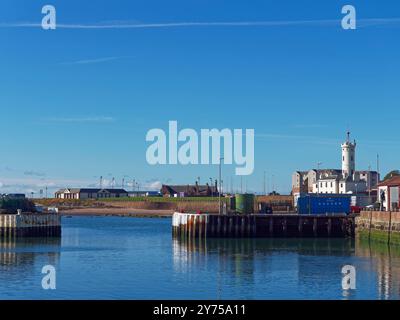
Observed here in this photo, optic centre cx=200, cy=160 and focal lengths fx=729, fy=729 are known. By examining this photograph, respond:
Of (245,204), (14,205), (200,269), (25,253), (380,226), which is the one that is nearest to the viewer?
(200,269)

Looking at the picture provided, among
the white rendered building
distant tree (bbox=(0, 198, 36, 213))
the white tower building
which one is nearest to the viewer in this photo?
distant tree (bbox=(0, 198, 36, 213))

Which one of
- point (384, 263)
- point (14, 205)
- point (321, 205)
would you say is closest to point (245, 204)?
point (321, 205)

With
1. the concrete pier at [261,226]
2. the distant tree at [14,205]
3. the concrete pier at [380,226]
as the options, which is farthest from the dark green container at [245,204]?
the distant tree at [14,205]

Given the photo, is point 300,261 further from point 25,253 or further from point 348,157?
point 348,157

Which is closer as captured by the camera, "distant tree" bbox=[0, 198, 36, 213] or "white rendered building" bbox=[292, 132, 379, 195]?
"distant tree" bbox=[0, 198, 36, 213]

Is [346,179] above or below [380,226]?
above

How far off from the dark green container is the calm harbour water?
47.4ft

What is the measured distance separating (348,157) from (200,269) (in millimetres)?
112627

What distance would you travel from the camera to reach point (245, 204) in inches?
4368

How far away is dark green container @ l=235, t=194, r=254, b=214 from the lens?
11088 cm

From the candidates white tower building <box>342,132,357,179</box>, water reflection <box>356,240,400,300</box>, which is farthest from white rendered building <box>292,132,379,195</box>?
water reflection <box>356,240,400,300</box>

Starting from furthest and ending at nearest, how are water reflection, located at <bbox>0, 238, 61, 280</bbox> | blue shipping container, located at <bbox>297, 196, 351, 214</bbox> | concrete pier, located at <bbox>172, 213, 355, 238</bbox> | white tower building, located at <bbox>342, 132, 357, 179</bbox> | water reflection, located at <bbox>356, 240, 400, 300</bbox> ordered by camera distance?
white tower building, located at <bbox>342, 132, 357, 179</bbox>
blue shipping container, located at <bbox>297, 196, 351, 214</bbox>
concrete pier, located at <bbox>172, 213, 355, 238</bbox>
water reflection, located at <bbox>0, 238, 61, 280</bbox>
water reflection, located at <bbox>356, 240, 400, 300</bbox>

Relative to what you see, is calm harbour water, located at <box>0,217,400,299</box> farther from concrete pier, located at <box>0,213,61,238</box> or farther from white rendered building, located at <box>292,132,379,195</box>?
white rendered building, located at <box>292,132,379,195</box>
